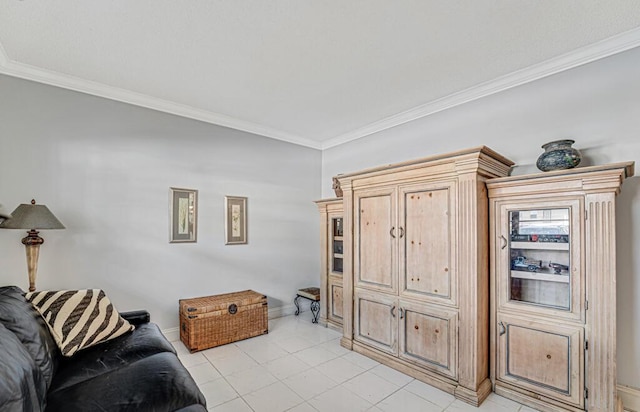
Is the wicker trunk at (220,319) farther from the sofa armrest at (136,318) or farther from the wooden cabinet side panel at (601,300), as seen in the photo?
the wooden cabinet side panel at (601,300)

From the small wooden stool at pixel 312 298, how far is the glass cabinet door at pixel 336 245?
0.50 m

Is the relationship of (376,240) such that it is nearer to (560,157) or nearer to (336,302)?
(336,302)

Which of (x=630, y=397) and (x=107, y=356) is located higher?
(x=107, y=356)

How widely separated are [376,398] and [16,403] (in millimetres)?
2092

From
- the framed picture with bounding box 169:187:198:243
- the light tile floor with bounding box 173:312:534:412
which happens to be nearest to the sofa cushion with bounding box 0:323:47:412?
the light tile floor with bounding box 173:312:534:412

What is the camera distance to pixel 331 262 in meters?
3.97

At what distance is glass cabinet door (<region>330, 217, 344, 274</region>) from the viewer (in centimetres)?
390

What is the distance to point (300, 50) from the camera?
242 cm

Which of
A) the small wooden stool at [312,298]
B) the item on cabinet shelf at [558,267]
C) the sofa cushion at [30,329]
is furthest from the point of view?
the small wooden stool at [312,298]

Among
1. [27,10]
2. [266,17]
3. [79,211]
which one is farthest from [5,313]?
[266,17]

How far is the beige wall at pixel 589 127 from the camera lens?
219cm

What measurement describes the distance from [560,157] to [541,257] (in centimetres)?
75

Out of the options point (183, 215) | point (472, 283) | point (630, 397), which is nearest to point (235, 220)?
point (183, 215)

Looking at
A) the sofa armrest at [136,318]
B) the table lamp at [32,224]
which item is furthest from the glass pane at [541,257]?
the table lamp at [32,224]
